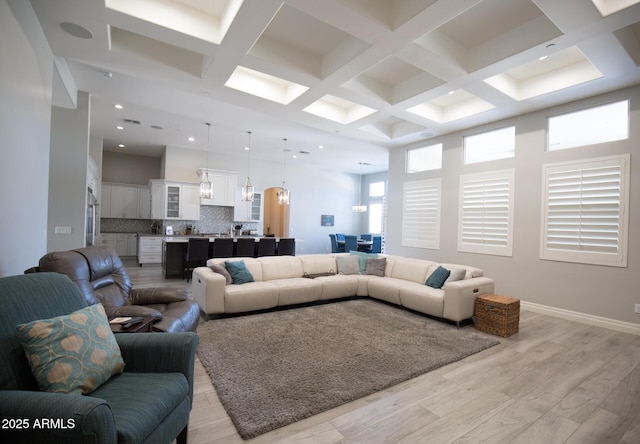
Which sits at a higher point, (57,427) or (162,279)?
(57,427)

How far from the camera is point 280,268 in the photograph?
200 inches

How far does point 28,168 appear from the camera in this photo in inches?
110

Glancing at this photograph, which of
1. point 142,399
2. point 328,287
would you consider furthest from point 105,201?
point 142,399

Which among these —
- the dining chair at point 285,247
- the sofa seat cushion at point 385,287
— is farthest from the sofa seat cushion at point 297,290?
the dining chair at point 285,247

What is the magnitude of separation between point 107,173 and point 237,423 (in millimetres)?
9713

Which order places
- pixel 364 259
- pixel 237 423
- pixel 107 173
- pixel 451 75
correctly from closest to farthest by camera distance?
pixel 237 423
pixel 451 75
pixel 364 259
pixel 107 173

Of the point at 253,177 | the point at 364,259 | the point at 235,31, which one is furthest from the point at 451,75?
the point at 253,177

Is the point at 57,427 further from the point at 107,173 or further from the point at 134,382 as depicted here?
the point at 107,173

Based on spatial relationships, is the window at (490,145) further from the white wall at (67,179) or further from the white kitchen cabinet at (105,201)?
the white kitchen cabinet at (105,201)

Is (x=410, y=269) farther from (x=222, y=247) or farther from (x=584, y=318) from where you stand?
(x=222, y=247)

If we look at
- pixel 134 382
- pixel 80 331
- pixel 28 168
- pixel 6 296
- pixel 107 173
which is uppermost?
pixel 107 173

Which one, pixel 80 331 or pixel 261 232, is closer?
pixel 80 331

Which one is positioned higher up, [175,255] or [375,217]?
[375,217]

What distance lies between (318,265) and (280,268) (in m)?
0.76
